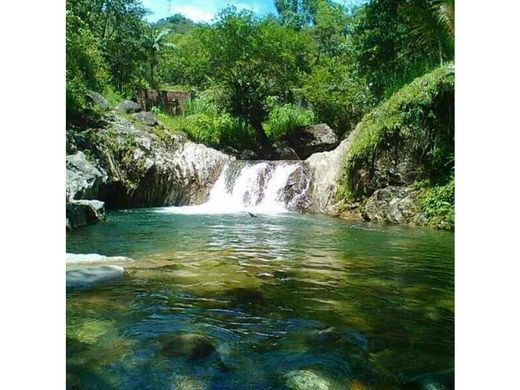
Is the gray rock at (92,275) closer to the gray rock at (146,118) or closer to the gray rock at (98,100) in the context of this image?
the gray rock at (98,100)

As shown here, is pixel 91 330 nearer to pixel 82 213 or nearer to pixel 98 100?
pixel 82 213

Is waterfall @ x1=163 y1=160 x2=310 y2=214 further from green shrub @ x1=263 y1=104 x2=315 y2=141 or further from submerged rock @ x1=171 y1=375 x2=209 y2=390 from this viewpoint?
submerged rock @ x1=171 y1=375 x2=209 y2=390

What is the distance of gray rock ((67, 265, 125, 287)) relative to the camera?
279 cm

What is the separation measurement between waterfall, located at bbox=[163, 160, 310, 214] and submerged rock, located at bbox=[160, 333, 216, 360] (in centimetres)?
626

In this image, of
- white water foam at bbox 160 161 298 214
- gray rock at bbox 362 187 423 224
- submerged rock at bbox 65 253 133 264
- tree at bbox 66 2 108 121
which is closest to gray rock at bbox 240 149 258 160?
A: white water foam at bbox 160 161 298 214

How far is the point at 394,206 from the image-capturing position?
23.0 ft

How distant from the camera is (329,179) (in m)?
8.40

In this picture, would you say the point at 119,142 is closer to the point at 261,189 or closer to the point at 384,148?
the point at 261,189

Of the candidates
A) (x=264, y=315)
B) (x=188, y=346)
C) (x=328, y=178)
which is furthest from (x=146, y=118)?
(x=188, y=346)

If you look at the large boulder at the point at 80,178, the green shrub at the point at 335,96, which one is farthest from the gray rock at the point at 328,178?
the green shrub at the point at 335,96

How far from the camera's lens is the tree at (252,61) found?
40.7 ft

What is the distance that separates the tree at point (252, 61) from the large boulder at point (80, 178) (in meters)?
5.92
